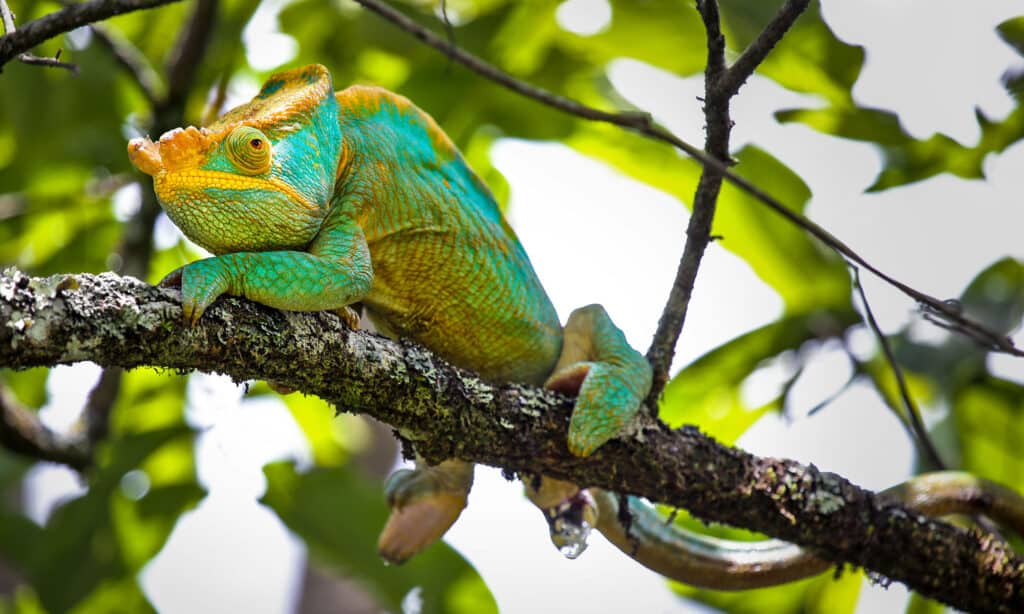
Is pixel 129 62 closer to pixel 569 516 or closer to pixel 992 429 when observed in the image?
pixel 569 516

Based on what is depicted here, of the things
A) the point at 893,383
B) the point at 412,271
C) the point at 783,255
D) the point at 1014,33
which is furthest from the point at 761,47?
the point at 893,383

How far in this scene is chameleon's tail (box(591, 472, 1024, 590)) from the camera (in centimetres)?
273

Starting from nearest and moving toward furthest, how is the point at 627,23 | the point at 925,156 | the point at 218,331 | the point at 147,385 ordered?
the point at 218,331 → the point at 925,156 → the point at 627,23 → the point at 147,385

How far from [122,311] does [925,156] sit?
94.3 inches

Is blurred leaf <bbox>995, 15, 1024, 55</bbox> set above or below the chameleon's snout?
above

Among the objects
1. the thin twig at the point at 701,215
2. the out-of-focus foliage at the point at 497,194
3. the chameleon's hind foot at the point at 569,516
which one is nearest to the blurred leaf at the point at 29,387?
the out-of-focus foliage at the point at 497,194

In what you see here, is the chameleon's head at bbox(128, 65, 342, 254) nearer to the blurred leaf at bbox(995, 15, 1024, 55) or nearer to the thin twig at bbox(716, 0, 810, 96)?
the thin twig at bbox(716, 0, 810, 96)

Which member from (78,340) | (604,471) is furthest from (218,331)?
(604,471)

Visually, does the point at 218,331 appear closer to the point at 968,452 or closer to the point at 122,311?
the point at 122,311

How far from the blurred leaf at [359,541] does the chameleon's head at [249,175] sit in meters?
1.28

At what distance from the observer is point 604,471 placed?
7.50 ft

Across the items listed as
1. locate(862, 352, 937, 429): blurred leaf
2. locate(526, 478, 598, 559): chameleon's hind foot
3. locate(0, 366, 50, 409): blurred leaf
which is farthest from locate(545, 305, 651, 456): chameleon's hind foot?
locate(0, 366, 50, 409): blurred leaf

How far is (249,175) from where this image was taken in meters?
1.94

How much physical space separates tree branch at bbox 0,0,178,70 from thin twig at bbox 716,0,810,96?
1072mm
